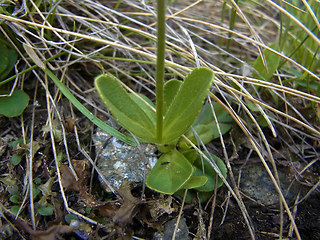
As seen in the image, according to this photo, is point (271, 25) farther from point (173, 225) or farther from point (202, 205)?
point (173, 225)

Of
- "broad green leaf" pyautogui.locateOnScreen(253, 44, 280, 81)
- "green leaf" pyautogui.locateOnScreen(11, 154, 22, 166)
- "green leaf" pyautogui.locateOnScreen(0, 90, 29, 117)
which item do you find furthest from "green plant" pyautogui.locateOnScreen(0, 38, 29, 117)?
"broad green leaf" pyautogui.locateOnScreen(253, 44, 280, 81)

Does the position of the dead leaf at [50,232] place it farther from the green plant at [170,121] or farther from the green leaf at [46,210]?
the green plant at [170,121]

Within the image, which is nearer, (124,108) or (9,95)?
(124,108)

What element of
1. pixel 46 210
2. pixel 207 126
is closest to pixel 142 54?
pixel 207 126

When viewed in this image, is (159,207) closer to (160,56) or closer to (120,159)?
(120,159)

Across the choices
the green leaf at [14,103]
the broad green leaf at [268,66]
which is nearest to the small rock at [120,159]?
the green leaf at [14,103]
